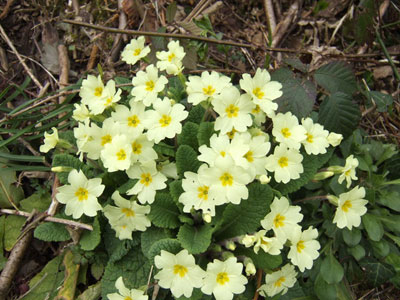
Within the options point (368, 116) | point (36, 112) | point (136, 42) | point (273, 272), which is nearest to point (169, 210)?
point (273, 272)

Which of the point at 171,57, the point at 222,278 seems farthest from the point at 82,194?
the point at 171,57

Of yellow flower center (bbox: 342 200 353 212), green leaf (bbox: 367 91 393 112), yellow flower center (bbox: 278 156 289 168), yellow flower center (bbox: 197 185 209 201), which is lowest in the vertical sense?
yellow flower center (bbox: 342 200 353 212)

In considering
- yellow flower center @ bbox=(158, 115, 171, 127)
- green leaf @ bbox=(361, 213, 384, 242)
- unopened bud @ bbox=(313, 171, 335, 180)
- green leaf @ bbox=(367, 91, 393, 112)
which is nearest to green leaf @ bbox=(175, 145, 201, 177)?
yellow flower center @ bbox=(158, 115, 171, 127)

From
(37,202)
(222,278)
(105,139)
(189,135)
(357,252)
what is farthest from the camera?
(37,202)

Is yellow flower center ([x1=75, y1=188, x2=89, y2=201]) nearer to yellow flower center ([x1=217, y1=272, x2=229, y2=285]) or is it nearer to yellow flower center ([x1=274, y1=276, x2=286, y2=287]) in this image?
yellow flower center ([x1=217, y1=272, x2=229, y2=285])

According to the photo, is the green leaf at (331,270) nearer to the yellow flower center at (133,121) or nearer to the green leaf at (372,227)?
the green leaf at (372,227)

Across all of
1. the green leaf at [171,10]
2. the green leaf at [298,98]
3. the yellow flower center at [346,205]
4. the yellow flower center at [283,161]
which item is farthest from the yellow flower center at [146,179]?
the green leaf at [171,10]

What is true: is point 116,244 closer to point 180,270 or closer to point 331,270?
point 180,270
